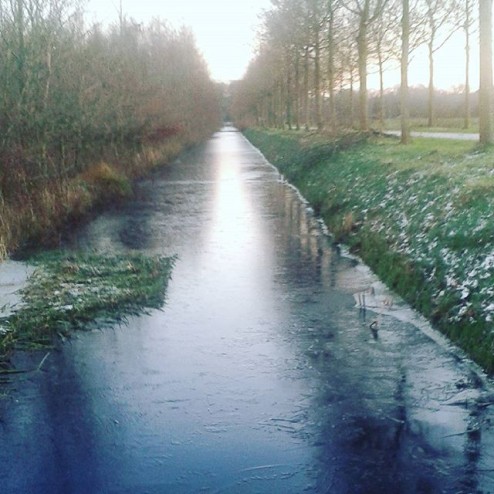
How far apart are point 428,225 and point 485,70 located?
845 cm

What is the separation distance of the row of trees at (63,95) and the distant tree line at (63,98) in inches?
1.1

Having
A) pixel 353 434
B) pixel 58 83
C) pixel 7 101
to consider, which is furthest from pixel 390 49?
pixel 353 434

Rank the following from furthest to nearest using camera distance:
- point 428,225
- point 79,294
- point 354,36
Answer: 1. point 354,36
2. point 428,225
3. point 79,294

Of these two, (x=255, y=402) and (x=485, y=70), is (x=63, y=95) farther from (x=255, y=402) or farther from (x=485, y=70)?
(x=255, y=402)

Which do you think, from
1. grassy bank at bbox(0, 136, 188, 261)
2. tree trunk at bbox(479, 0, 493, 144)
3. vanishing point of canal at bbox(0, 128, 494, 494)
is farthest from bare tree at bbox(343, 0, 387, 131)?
vanishing point of canal at bbox(0, 128, 494, 494)

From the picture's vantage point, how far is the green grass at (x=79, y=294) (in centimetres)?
1039

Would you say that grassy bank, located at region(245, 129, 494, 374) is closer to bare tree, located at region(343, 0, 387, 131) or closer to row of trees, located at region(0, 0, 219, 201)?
bare tree, located at region(343, 0, 387, 131)

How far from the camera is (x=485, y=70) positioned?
763 inches

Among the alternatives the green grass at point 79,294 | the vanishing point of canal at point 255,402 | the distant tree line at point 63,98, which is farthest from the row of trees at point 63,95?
the vanishing point of canal at point 255,402

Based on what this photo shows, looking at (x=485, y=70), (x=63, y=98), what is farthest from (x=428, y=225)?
(x=63, y=98)

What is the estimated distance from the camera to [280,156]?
40.8 meters

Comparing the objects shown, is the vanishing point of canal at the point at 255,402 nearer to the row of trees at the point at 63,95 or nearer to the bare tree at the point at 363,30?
the row of trees at the point at 63,95

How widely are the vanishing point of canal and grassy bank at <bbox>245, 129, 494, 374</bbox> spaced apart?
1.32 feet

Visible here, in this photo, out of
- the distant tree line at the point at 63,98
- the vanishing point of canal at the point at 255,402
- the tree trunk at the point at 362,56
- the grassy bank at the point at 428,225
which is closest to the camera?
the vanishing point of canal at the point at 255,402
